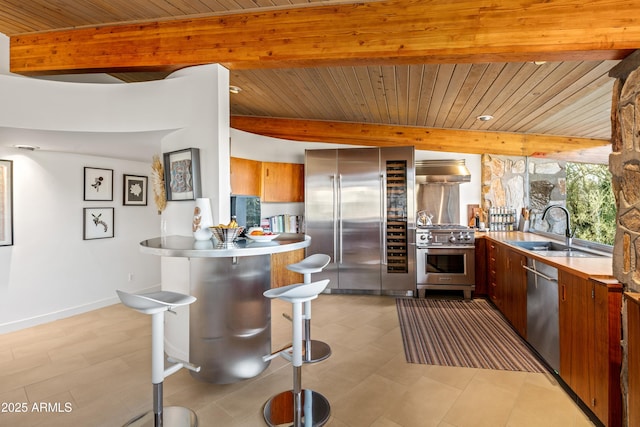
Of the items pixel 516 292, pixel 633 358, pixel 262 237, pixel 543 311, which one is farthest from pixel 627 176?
pixel 262 237

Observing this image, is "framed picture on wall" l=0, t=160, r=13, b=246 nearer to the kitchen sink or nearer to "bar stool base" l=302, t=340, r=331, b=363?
"bar stool base" l=302, t=340, r=331, b=363

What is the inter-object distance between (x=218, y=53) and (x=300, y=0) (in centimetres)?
77

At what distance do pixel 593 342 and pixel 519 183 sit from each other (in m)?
3.57

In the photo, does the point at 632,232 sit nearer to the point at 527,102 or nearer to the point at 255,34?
the point at 527,102

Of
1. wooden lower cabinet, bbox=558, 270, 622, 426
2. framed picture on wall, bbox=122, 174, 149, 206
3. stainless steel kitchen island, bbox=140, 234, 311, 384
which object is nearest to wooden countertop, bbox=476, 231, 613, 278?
wooden lower cabinet, bbox=558, 270, 622, 426

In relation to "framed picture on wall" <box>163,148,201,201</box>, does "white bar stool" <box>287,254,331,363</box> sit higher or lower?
lower

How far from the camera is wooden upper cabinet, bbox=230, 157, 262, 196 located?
419cm

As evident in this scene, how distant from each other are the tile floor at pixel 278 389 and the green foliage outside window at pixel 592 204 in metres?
1.41

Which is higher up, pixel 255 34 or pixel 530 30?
pixel 255 34

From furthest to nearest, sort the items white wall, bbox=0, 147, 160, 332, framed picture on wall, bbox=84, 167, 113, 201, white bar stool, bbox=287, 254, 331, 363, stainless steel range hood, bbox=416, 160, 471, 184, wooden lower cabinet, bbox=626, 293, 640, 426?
stainless steel range hood, bbox=416, 160, 471, 184 < framed picture on wall, bbox=84, 167, 113, 201 < white wall, bbox=0, 147, 160, 332 < white bar stool, bbox=287, 254, 331, 363 < wooden lower cabinet, bbox=626, 293, 640, 426

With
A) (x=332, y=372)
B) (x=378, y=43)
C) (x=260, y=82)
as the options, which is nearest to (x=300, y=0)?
(x=378, y=43)

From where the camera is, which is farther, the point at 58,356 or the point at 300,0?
the point at 58,356

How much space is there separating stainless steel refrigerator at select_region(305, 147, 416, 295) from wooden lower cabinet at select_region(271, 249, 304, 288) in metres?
0.42

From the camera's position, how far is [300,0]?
7.25ft
